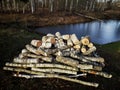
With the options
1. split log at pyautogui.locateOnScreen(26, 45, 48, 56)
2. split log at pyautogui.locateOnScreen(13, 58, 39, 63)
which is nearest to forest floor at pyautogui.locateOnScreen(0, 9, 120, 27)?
split log at pyautogui.locateOnScreen(26, 45, 48, 56)

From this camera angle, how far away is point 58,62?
12750 millimetres

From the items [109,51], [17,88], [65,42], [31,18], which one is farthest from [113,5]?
[17,88]

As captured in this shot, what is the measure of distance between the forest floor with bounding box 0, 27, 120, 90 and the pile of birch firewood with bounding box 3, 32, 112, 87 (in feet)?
1.06

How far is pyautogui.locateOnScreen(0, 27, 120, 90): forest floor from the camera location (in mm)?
11773

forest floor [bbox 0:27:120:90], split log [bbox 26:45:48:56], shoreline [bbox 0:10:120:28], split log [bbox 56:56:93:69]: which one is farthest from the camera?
shoreline [bbox 0:10:120:28]

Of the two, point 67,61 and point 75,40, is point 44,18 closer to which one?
point 75,40

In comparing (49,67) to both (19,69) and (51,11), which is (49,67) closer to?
(19,69)

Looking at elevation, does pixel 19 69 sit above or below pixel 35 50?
below

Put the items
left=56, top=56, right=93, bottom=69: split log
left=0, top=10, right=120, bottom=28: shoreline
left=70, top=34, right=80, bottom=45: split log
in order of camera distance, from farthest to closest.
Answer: left=0, top=10, right=120, bottom=28: shoreline
left=70, top=34, right=80, bottom=45: split log
left=56, top=56, right=93, bottom=69: split log

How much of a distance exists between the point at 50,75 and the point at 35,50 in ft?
6.03

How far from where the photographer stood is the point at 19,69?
41.8 ft

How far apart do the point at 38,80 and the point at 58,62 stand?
5.14 feet

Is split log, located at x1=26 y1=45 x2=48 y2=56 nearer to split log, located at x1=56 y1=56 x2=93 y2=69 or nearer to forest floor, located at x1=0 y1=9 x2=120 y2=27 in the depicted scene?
split log, located at x1=56 y1=56 x2=93 y2=69

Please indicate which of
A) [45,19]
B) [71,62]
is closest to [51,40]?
[71,62]
